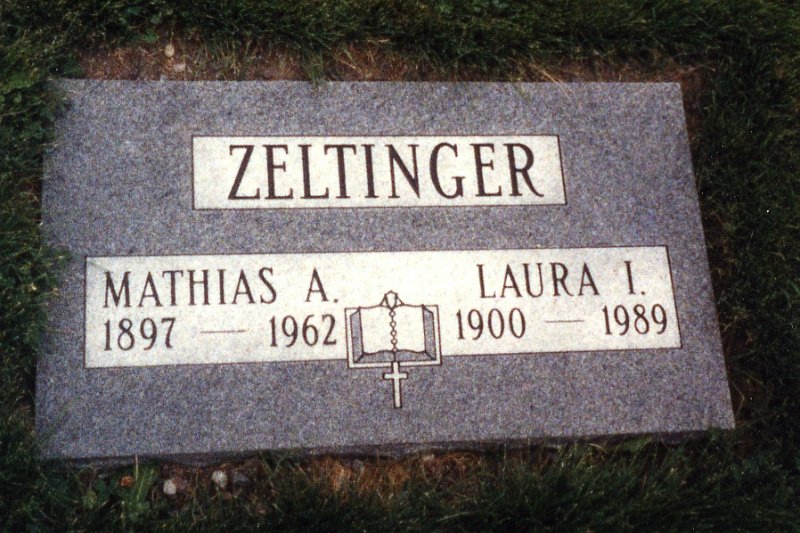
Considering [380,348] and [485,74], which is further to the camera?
[485,74]

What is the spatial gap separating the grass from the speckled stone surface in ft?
0.32

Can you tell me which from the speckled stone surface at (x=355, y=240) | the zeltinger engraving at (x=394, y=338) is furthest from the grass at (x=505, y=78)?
the zeltinger engraving at (x=394, y=338)

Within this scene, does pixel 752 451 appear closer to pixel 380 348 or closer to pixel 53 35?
pixel 380 348

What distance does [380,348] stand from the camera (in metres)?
2.71

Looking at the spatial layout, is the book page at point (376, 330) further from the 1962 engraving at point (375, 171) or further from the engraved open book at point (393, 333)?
the 1962 engraving at point (375, 171)

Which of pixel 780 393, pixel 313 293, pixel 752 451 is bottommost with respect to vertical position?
pixel 752 451

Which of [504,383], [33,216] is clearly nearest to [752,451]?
[504,383]

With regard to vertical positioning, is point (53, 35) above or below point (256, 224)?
above

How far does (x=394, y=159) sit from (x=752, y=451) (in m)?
1.66

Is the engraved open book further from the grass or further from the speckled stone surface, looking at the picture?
the grass

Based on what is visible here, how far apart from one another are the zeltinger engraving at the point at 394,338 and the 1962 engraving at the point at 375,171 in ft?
1.25

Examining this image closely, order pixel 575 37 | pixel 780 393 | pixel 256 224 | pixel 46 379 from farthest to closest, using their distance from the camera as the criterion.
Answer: pixel 575 37
pixel 780 393
pixel 256 224
pixel 46 379

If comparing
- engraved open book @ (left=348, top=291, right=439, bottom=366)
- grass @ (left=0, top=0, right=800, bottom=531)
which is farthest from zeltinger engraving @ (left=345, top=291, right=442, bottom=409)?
grass @ (left=0, top=0, right=800, bottom=531)

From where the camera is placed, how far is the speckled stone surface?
261cm
